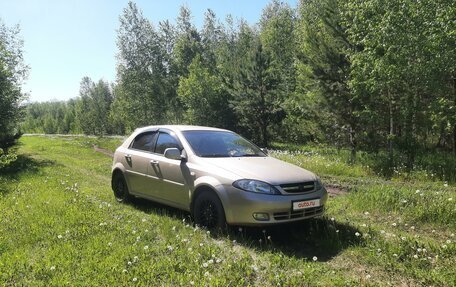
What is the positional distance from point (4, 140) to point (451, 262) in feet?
68.1

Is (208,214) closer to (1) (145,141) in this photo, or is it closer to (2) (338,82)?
(1) (145,141)

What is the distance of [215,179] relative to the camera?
5855mm

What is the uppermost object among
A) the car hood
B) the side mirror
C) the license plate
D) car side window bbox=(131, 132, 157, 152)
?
car side window bbox=(131, 132, 157, 152)

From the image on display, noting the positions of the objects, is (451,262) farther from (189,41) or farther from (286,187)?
(189,41)

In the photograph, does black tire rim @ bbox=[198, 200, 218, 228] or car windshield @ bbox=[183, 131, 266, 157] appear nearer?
black tire rim @ bbox=[198, 200, 218, 228]

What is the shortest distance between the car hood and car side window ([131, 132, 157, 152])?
1770 mm

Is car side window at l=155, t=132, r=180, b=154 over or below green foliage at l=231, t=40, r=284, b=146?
below

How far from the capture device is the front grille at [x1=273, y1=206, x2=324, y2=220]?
547 centimetres

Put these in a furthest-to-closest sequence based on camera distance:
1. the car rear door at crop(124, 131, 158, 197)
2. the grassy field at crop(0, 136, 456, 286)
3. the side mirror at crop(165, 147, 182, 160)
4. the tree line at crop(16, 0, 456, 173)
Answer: the tree line at crop(16, 0, 456, 173) < the car rear door at crop(124, 131, 158, 197) < the side mirror at crop(165, 147, 182, 160) < the grassy field at crop(0, 136, 456, 286)

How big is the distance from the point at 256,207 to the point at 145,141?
134 inches

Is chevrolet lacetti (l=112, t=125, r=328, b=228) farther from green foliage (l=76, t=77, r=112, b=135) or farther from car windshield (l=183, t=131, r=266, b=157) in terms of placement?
green foliage (l=76, t=77, r=112, b=135)

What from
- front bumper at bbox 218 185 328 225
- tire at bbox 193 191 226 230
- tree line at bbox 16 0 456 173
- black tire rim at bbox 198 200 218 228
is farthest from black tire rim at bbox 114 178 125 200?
tree line at bbox 16 0 456 173

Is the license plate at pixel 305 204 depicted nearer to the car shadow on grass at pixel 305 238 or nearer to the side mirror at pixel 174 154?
the car shadow on grass at pixel 305 238

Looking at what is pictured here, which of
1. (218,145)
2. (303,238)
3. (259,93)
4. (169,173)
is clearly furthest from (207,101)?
(303,238)
